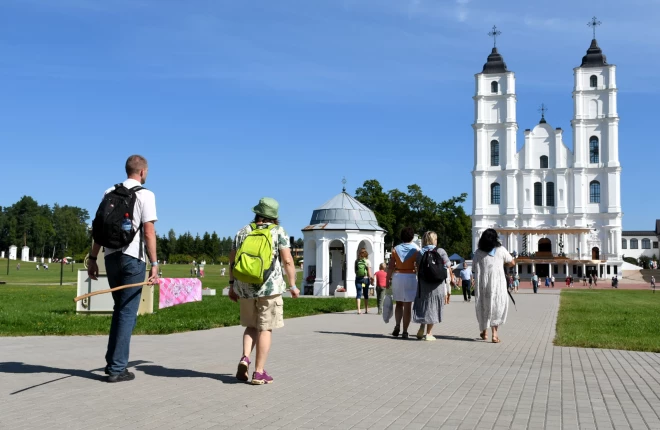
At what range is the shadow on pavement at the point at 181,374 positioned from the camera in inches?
273

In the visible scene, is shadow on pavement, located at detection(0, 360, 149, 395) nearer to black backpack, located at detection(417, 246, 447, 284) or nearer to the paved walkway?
the paved walkway

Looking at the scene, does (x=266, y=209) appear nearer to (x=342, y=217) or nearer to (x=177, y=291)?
(x=177, y=291)

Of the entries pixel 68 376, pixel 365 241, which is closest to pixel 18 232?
pixel 365 241

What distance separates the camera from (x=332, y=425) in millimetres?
5066

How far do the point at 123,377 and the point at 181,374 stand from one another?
644 millimetres

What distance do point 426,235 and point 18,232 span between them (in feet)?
474

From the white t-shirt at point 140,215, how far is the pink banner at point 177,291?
11589mm

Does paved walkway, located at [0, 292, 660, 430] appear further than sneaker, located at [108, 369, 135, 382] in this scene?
No

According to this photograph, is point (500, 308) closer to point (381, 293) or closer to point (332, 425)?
point (332, 425)

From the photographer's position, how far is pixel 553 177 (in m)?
88.6

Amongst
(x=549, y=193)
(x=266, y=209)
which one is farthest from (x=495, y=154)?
(x=266, y=209)

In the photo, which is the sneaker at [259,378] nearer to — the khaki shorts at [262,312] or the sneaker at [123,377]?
the khaki shorts at [262,312]

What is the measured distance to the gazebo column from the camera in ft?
116

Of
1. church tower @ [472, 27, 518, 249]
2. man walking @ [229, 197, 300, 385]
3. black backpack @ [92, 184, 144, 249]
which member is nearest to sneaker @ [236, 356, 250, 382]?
man walking @ [229, 197, 300, 385]
